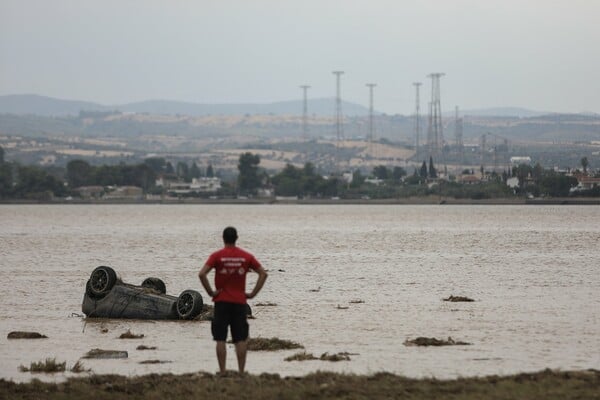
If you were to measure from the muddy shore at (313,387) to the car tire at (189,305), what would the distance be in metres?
10.1

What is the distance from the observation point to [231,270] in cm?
1927

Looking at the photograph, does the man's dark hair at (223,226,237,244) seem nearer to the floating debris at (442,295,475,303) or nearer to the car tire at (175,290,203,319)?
the car tire at (175,290,203,319)

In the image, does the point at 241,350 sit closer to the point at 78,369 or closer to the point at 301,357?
the point at 78,369

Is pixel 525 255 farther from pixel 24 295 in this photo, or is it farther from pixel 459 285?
pixel 24 295

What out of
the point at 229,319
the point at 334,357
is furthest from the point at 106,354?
the point at 229,319

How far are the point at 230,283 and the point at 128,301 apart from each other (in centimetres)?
1342

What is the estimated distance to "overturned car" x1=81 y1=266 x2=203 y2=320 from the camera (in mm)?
31328

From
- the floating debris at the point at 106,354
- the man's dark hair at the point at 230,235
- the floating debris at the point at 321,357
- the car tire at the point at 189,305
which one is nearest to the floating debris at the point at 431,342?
the floating debris at the point at 321,357

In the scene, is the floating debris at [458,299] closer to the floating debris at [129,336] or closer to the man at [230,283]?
the floating debris at [129,336]

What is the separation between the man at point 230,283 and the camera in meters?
19.2

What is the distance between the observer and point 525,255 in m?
69.9

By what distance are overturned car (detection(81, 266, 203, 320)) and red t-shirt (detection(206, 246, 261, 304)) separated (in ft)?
38.5

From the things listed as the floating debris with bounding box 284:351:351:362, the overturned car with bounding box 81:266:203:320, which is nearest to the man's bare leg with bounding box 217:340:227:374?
the floating debris with bounding box 284:351:351:362

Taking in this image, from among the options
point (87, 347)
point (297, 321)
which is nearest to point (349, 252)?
point (297, 321)
